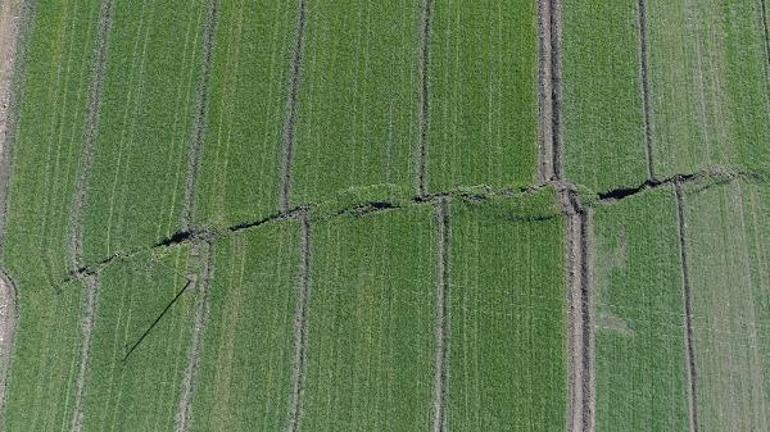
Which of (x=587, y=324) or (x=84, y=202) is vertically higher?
(x=84, y=202)

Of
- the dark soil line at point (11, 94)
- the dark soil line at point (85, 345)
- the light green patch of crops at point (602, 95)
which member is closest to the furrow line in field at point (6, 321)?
the dark soil line at point (11, 94)

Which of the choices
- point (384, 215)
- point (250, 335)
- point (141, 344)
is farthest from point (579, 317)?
point (141, 344)

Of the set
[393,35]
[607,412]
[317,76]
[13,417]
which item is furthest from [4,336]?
[607,412]

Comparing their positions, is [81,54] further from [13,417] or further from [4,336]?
[13,417]

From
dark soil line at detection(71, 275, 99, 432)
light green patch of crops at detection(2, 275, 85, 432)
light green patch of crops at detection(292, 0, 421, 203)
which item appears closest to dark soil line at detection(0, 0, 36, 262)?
light green patch of crops at detection(2, 275, 85, 432)

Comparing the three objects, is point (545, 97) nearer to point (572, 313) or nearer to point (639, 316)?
point (572, 313)
